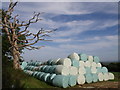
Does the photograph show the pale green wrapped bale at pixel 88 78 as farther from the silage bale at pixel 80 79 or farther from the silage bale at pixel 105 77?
the silage bale at pixel 105 77

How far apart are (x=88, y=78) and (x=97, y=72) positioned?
1.95 metres

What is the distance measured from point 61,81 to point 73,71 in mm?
2034

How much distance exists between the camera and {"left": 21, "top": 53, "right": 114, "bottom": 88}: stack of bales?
40.5ft

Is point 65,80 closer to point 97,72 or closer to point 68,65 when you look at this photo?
point 68,65

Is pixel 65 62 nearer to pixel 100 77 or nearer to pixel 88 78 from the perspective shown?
pixel 88 78

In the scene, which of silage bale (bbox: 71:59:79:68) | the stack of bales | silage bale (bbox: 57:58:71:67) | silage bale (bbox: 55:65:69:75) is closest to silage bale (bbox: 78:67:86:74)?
the stack of bales

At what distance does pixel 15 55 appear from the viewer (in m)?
14.9

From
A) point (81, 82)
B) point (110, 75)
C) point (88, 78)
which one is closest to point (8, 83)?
point (81, 82)

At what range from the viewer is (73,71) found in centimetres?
1352

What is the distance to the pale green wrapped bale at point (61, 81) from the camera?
11816mm

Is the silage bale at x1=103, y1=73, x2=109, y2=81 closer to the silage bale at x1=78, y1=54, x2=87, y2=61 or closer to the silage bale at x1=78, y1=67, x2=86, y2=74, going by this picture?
the silage bale at x1=78, y1=54, x2=87, y2=61

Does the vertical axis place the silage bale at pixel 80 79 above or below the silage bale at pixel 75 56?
below

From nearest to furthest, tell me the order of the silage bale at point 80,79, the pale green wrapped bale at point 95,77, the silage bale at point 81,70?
the silage bale at point 80,79 → the silage bale at point 81,70 → the pale green wrapped bale at point 95,77

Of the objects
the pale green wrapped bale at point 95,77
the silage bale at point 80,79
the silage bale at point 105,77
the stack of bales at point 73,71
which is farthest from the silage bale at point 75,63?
the silage bale at point 105,77
